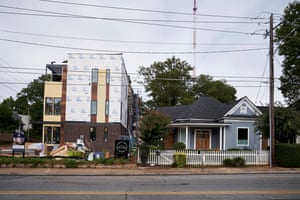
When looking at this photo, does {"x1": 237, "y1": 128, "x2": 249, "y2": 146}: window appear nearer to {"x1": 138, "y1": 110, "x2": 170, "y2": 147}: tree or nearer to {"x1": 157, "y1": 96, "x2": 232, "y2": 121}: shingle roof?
{"x1": 157, "y1": 96, "x2": 232, "y2": 121}: shingle roof

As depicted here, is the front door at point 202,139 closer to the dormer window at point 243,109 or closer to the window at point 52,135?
the dormer window at point 243,109

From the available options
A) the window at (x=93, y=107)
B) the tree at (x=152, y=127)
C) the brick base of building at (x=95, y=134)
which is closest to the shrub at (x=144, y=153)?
the tree at (x=152, y=127)

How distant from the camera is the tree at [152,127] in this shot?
841 inches

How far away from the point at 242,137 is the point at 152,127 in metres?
11.9

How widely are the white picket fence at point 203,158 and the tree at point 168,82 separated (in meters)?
33.5

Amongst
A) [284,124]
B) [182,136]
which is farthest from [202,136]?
[284,124]

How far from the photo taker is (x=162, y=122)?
21.5 metres

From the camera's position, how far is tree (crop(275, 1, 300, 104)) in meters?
32.8

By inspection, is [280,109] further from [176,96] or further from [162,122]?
[176,96]

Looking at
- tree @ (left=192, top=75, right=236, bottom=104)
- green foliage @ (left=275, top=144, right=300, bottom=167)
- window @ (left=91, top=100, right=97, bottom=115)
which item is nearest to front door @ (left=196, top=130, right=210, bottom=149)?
green foliage @ (left=275, top=144, right=300, bottom=167)

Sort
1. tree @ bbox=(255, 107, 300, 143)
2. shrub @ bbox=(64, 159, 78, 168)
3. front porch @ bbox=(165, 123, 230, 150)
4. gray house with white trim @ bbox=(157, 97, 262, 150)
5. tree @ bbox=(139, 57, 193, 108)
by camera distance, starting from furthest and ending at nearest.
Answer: tree @ bbox=(139, 57, 193, 108)
front porch @ bbox=(165, 123, 230, 150)
gray house with white trim @ bbox=(157, 97, 262, 150)
tree @ bbox=(255, 107, 300, 143)
shrub @ bbox=(64, 159, 78, 168)

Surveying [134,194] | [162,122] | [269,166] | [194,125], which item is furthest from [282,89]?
[134,194]

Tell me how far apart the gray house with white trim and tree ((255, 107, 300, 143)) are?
5.78m

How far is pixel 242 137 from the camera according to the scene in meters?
29.5
